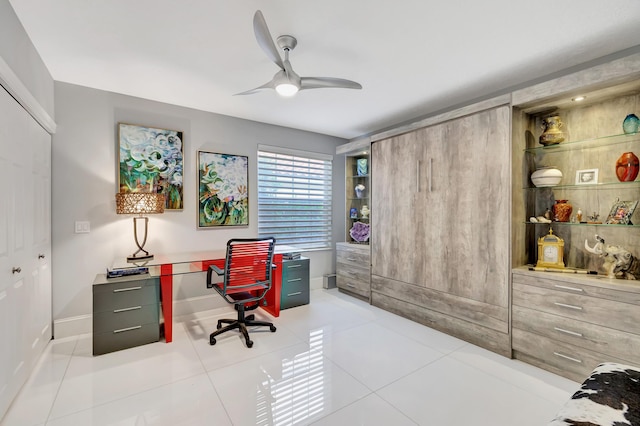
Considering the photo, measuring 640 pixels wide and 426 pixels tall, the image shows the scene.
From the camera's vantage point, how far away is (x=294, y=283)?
12.3ft

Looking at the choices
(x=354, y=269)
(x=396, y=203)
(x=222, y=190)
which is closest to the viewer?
(x=396, y=203)

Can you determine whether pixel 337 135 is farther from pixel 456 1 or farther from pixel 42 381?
pixel 42 381

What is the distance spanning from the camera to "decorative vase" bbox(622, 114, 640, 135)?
2102 mm

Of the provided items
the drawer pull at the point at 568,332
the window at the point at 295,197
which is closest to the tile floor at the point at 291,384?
the drawer pull at the point at 568,332

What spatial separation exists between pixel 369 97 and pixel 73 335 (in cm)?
394

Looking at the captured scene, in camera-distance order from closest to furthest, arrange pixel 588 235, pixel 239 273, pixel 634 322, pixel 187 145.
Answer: pixel 634 322 < pixel 588 235 < pixel 239 273 < pixel 187 145

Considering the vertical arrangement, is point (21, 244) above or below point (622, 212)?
below

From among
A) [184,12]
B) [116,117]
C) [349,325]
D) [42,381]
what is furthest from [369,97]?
[42,381]

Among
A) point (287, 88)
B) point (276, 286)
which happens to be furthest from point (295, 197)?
point (287, 88)

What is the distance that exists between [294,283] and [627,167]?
334 cm

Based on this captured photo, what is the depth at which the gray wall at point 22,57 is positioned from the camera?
5.63 feet

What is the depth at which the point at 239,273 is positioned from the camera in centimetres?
271

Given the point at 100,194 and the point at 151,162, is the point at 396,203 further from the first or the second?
the point at 100,194

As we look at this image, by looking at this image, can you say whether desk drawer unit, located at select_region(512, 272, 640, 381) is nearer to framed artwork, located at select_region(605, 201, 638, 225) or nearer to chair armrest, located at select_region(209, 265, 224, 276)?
framed artwork, located at select_region(605, 201, 638, 225)
